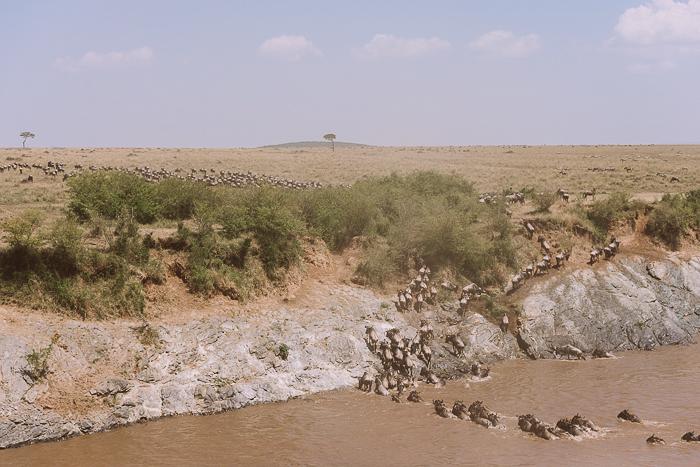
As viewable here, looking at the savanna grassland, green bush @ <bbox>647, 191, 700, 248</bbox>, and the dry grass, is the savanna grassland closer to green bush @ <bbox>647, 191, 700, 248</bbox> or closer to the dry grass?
green bush @ <bbox>647, 191, 700, 248</bbox>

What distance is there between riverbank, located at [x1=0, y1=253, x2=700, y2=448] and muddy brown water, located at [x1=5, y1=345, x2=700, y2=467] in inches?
27.9

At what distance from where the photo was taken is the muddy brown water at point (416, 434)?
11.9 metres

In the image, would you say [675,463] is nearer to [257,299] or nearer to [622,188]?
[257,299]

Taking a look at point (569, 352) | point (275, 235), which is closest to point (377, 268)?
point (275, 235)

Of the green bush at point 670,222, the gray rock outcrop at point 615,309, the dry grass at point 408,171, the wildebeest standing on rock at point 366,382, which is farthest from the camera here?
the dry grass at point 408,171

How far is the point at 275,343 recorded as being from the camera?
56.3 ft

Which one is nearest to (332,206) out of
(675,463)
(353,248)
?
(353,248)

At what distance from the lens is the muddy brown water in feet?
39.2

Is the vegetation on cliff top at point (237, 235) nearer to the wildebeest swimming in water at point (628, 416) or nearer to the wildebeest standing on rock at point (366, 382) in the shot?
the wildebeest standing on rock at point (366, 382)

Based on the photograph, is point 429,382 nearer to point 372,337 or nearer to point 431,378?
point 431,378

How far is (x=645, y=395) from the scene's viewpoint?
52.2ft

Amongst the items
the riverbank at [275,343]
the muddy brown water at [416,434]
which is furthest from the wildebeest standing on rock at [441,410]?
the riverbank at [275,343]

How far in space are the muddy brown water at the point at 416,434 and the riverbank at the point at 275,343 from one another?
71cm

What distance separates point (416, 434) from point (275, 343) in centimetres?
618
